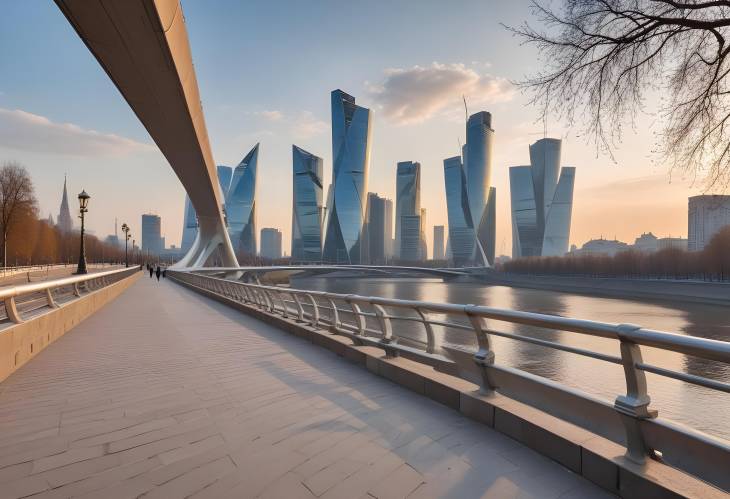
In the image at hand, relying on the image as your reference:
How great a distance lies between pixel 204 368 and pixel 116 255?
162 meters

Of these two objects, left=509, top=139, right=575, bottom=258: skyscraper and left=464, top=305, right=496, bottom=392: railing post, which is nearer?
left=464, top=305, right=496, bottom=392: railing post

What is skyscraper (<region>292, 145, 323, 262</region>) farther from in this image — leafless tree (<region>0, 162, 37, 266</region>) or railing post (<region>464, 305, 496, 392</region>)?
railing post (<region>464, 305, 496, 392</region>)

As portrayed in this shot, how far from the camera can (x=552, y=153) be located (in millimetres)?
141875

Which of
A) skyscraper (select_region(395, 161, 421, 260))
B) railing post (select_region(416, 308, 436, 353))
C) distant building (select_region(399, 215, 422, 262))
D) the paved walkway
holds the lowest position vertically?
the paved walkway

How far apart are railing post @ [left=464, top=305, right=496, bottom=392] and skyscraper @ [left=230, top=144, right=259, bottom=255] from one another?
128 meters

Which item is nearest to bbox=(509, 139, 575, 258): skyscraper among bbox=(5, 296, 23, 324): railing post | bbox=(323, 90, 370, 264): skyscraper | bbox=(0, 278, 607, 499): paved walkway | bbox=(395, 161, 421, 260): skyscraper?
bbox=(395, 161, 421, 260): skyscraper

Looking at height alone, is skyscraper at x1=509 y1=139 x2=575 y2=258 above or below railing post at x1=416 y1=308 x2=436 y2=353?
above

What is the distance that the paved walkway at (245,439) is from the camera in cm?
255

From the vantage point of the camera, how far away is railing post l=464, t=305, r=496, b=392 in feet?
12.3

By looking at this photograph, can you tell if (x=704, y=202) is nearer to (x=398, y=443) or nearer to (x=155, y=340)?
(x=398, y=443)

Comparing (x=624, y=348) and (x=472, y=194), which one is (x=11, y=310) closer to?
(x=624, y=348)

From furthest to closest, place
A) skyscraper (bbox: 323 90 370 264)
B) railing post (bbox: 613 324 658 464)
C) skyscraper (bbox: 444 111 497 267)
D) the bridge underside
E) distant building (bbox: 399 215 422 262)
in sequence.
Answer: distant building (bbox: 399 215 422 262) → skyscraper (bbox: 444 111 497 267) → skyscraper (bbox: 323 90 370 264) → the bridge underside → railing post (bbox: 613 324 658 464)

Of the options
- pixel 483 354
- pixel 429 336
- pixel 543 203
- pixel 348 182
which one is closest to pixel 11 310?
pixel 429 336

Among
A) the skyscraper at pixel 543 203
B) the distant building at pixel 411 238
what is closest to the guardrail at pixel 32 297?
the skyscraper at pixel 543 203
